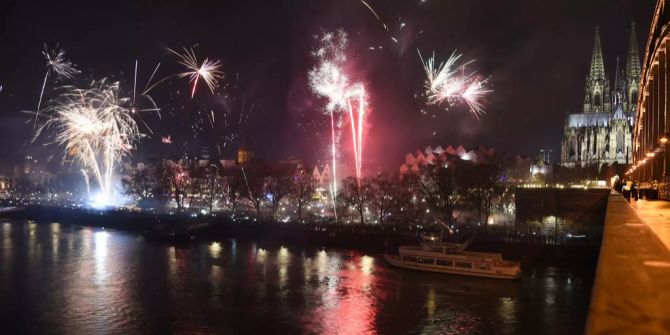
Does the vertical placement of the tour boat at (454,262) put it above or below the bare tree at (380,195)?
below

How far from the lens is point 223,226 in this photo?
46.0 meters

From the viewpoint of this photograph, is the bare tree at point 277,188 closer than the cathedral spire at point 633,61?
Yes

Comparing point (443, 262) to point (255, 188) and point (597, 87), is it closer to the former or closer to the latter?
point (255, 188)

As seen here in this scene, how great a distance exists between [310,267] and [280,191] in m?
22.3

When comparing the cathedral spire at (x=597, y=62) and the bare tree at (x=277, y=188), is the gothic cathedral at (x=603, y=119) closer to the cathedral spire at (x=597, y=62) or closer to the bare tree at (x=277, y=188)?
the cathedral spire at (x=597, y=62)

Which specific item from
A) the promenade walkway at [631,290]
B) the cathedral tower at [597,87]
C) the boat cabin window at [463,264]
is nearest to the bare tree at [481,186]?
the boat cabin window at [463,264]

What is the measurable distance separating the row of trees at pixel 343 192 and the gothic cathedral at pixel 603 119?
31994 millimetres

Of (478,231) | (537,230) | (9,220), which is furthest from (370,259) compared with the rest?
(9,220)

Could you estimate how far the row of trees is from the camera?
4341 cm

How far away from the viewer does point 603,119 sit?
7900cm

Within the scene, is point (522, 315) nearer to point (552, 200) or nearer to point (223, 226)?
point (552, 200)

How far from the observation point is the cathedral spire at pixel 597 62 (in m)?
78.8

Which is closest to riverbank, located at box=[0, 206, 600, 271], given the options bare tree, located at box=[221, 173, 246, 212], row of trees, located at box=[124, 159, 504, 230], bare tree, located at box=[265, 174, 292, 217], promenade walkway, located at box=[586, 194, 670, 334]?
row of trees, located at box=[124, 159, 504, 230]

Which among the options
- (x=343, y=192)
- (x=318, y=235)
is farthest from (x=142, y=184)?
(x=318, y=235)
